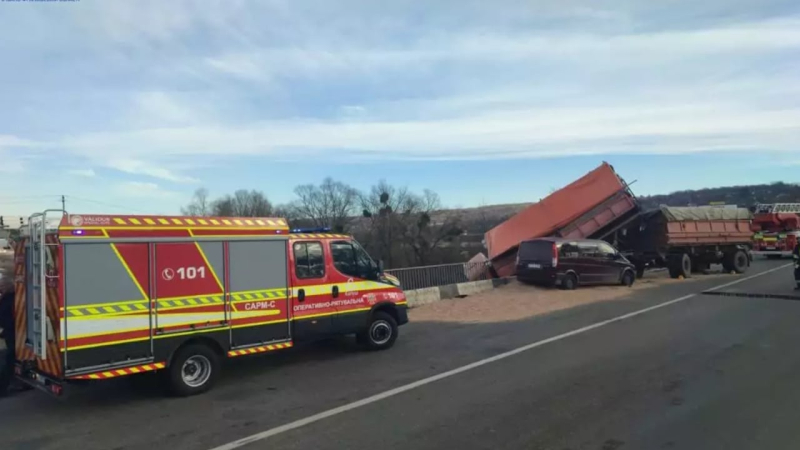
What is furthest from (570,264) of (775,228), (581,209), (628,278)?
(775,228)

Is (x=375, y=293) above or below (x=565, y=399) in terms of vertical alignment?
above

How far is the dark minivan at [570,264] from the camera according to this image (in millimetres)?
19047

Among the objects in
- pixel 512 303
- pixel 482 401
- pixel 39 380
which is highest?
pixel 39 380

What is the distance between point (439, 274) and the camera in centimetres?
2138

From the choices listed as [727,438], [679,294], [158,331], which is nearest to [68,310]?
[158,331]

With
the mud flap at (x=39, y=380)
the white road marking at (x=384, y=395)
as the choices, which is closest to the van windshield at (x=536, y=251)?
the white road marking at (x=384, y=395)

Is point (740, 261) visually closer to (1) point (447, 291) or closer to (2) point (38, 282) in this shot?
(1) point (447, 291)

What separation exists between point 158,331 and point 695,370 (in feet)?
23.1

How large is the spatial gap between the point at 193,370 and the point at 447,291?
439 inches

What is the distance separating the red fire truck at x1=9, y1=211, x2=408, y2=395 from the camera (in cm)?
677

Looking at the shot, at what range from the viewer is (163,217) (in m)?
7.66

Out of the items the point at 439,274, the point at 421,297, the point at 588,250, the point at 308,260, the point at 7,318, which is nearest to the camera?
the point at 7,318

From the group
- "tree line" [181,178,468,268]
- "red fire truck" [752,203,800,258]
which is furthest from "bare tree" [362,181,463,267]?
"red fire truck" [752,203,800,258]

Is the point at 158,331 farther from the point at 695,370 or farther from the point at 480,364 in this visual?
the point at 695,370
